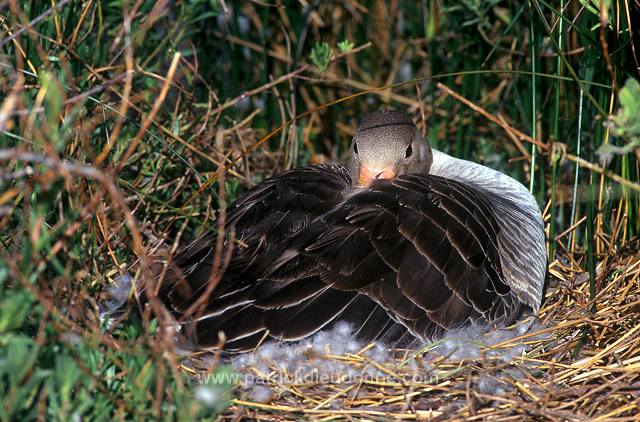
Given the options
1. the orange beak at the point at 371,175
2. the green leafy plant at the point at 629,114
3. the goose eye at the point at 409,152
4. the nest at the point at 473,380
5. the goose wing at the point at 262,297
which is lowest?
the nest at the point at 473,380

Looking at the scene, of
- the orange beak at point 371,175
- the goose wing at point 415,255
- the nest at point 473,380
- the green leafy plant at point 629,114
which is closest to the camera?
the green leafy plant at point 629,114

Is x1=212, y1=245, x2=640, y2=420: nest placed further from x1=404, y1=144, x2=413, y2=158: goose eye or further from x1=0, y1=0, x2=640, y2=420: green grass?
x1=404, y1=144, x2=413, y2=158: goose eye

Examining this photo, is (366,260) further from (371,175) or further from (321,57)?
(321,57)

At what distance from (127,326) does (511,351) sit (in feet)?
6.10

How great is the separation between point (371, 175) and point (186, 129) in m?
1.47

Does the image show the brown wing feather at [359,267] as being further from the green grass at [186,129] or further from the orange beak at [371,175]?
the green grass at [186,129]

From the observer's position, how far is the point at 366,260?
3.96 meters

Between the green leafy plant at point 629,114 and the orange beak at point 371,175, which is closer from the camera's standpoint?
the green leafy plant at point 629,114

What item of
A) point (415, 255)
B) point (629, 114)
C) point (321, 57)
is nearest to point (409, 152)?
point (321, 57)

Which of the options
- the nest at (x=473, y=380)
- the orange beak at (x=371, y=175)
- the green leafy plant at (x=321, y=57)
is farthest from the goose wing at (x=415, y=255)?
the green leafy plant at (x=321, y=57)

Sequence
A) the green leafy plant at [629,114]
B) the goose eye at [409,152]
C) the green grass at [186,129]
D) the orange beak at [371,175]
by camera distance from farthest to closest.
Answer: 1. the goose eye at [409,152]
2. the orange beak at [371,175]
3. the green leafy plant at [629,114]
4. the green grass at [186,129]

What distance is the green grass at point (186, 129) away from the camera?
2930 mm

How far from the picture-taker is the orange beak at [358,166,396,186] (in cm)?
483

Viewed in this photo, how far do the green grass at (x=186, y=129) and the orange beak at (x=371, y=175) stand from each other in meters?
0.57
